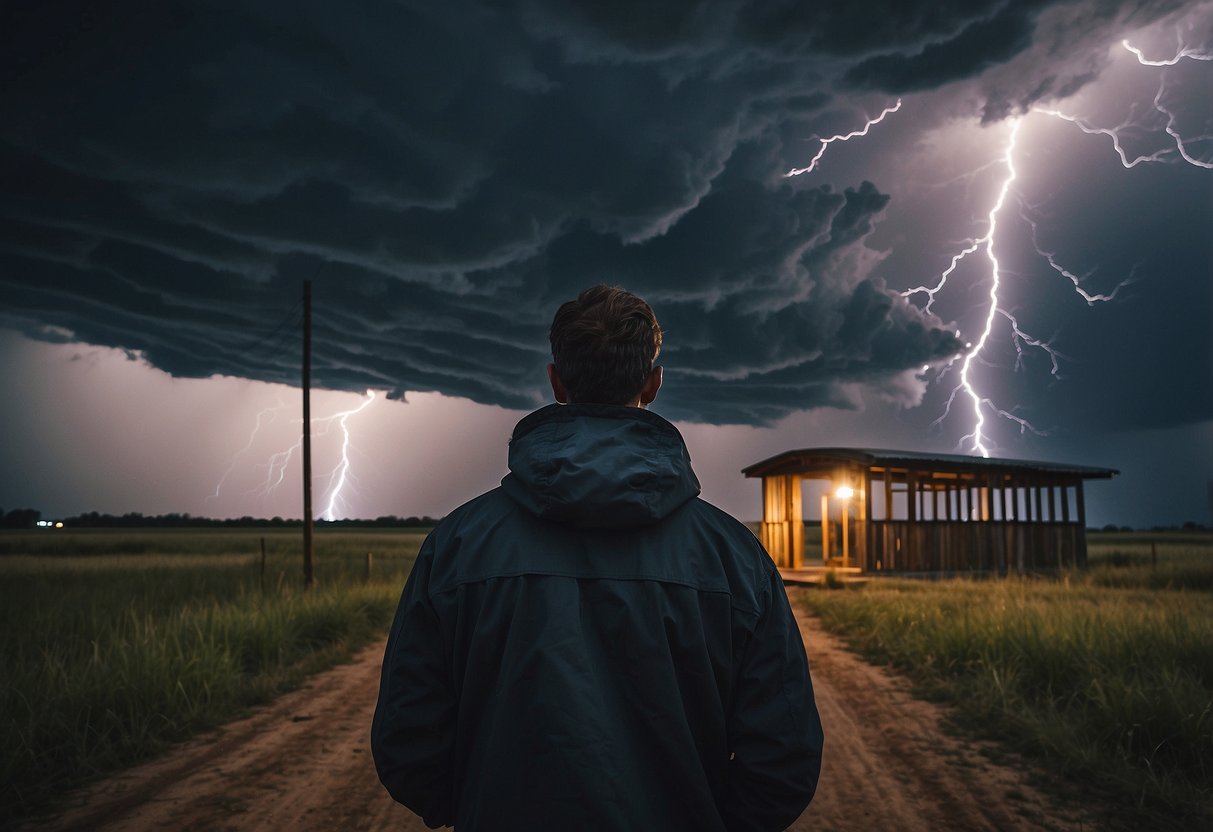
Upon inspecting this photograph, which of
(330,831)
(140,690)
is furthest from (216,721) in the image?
(330,831)

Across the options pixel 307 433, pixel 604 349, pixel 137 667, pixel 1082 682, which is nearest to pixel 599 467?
pixel 604 349

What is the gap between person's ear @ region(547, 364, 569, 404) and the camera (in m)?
1.74

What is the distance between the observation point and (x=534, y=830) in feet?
4.75

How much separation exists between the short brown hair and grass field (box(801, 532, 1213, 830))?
398 cm

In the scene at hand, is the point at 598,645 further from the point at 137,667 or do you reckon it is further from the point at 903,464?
the point at 903,464

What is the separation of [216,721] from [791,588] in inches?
524

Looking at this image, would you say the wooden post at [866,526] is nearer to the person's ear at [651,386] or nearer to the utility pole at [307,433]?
the utility pole at [307,433]

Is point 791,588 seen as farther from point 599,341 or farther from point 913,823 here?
point 599,341

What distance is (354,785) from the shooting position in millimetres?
4297

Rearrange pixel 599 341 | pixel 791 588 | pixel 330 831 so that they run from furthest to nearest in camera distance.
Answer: pixel 791 588, pixel 330 831, pixel 599 341

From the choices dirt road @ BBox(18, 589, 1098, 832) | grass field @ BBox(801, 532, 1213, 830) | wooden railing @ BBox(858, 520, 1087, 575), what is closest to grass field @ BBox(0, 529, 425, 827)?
dirt road @ BBox(18, 589, 1098, 832)

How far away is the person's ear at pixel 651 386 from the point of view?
176 cm

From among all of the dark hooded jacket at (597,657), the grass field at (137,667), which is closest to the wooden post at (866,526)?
the grass field at (137,667)

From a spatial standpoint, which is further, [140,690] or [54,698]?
[140,690]
